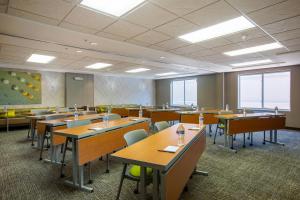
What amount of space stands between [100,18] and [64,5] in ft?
1.82

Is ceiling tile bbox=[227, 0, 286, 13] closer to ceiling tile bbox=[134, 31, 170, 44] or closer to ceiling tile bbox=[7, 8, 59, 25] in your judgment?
ceiling tile bbox=[134, 31, 170, 44]

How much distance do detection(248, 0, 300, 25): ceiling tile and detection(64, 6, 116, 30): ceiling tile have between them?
2247 mm

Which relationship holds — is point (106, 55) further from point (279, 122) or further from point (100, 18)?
point (279, 122)

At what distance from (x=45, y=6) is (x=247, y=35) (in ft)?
11.8

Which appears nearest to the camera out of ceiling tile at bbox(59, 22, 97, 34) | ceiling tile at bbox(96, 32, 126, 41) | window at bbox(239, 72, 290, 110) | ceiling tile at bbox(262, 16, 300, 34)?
ceiling tile at bbox(262, 16, 300, 34)

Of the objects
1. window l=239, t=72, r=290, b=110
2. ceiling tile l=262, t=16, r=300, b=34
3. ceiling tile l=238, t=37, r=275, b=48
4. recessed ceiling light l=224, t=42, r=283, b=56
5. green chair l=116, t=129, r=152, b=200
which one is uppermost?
recessed ceiling light l=224, t=42, r=283, b=56

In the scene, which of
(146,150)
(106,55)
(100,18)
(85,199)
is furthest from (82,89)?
(146,150)

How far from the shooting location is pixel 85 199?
7.67 feet

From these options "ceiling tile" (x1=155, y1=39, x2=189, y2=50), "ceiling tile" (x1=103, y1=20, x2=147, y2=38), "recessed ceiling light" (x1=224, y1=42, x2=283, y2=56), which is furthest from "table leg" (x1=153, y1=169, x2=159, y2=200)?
"recessed ceiling light" (x1=224, y1=42, x2=283, y2=56)

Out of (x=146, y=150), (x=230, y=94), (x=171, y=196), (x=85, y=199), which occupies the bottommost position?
(x=85, y=199)

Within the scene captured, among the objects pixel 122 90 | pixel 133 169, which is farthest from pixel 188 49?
pixel 122 90

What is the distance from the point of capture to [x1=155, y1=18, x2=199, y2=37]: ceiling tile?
301 centimetres

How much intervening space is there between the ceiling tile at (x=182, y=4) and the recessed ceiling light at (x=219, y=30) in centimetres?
83

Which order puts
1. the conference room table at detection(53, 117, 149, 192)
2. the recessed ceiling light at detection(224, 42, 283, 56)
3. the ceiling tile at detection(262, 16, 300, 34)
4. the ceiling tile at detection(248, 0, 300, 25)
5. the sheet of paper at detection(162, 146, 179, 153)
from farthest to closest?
the recessed ceiling light at detection(224, 42, 283, 56), the ceiling tile at detection(262, 16, 300, 34), the conference room table at detection(53, 117, 149, 192), the ceiling tile at detection(248, 0, 300, 25), the sheet of paper at detection(162, 146, 179, 153)
